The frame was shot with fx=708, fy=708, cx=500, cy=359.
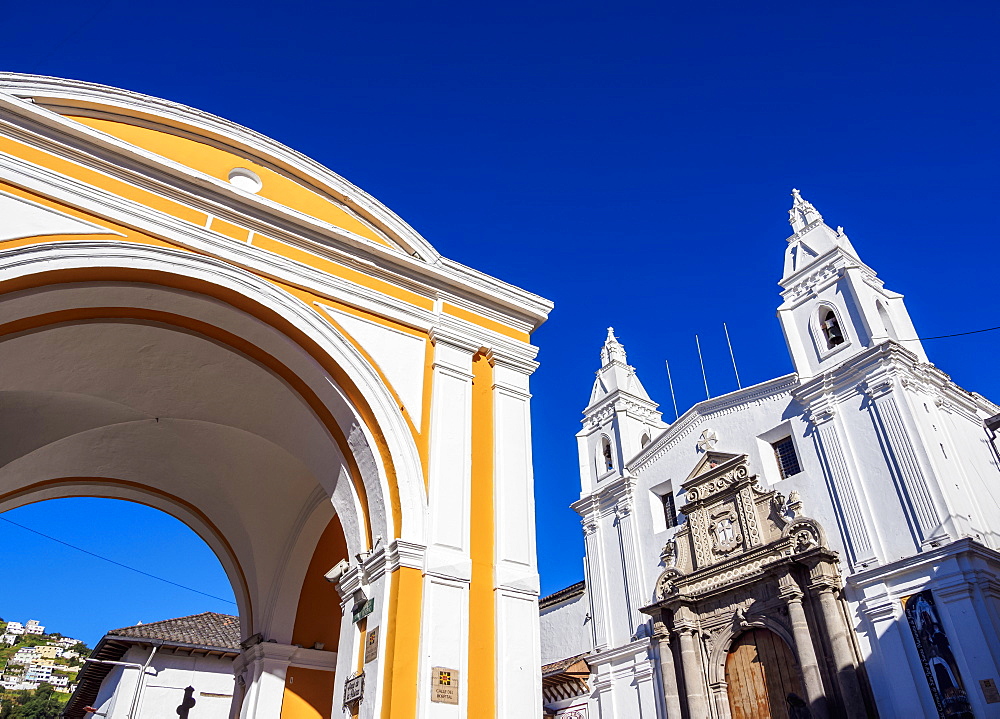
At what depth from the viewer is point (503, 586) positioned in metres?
5.32

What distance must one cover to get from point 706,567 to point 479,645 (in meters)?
11.0

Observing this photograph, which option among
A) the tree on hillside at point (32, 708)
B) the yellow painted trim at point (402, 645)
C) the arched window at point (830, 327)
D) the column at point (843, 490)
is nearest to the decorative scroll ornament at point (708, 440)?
the column at point (843, 490)

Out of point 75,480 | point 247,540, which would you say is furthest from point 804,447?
point 75,480

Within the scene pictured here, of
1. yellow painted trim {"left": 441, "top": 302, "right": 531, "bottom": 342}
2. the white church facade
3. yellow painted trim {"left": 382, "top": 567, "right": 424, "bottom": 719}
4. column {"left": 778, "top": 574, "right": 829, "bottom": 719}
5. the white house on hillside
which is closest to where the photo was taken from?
yellow painted trim {"left": 382, "top": 567, "right": 424, "bottom": 719}

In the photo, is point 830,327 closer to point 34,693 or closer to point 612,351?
point 612,351

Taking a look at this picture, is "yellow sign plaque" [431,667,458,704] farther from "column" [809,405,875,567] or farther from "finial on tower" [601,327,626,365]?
"finial on tower" [601,327,626,365]

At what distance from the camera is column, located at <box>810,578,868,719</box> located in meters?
11.4

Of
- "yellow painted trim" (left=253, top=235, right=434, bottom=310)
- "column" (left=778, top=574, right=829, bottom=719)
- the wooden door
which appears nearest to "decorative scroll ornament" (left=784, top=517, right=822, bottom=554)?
"column" (left=778, top=574, right=829, bottom=719)

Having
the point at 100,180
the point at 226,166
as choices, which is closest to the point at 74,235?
the point at 100,180

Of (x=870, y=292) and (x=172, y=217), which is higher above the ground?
(x=870, y=292)

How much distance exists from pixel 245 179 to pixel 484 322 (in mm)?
2539

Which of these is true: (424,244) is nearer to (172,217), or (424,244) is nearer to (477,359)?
(477,359)

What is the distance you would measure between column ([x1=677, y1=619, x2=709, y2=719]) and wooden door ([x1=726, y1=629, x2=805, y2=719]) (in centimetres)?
53

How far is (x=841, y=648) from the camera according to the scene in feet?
38.9
